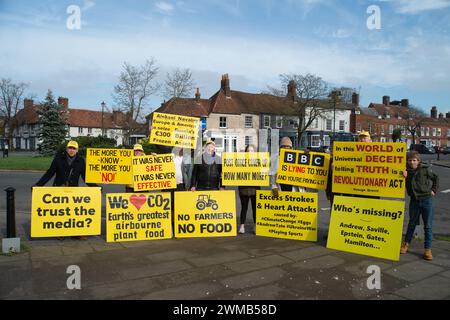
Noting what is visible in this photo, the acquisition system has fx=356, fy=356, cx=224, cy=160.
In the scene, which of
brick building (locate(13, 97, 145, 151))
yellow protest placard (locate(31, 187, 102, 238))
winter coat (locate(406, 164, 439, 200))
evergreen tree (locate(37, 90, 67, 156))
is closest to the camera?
winter coat (locate(406, 164, 439, 200))

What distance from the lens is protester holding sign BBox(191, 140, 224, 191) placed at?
24.2 feet

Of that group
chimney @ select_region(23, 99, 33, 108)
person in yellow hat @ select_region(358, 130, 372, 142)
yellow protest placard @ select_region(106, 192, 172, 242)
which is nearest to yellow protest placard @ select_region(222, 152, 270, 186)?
yellow protest placard @ select_region(106, 192, 172, 242)

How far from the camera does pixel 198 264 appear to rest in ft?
18.0

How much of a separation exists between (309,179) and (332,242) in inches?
51.3

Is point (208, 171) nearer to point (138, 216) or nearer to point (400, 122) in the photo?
point (138, 216)

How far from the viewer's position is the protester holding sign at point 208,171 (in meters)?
7.38

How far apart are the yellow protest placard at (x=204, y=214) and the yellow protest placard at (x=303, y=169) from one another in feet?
3.85

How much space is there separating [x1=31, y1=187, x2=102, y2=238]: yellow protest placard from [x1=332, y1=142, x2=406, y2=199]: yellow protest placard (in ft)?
15.2

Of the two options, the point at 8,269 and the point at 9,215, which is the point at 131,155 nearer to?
the point at 9,215

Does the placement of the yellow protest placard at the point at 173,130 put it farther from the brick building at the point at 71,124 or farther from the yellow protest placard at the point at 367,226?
the brick building at the point at 71,124

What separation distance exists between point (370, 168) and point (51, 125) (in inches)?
1635

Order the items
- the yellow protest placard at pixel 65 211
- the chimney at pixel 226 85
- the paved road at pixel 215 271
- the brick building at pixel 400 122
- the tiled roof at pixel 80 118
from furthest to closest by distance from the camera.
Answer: the tiled roof at pixel 80 118, the brick building at pixel 400 122, the chimney at pixel 226 85, the yellow protest placard at pixel 65 211, the paved road at pixel 215 271

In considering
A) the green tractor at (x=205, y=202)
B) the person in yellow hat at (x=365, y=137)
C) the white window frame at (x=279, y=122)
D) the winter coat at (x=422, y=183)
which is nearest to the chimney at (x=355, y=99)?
the white window frame at (x=279, y=122)

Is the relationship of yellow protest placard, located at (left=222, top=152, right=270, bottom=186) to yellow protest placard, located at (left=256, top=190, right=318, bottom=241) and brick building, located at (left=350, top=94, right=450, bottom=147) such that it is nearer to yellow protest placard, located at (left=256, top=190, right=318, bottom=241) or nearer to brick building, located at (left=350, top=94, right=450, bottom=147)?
yellow protest placard, located at (left=256, top=190, right=318, bottom=241)
